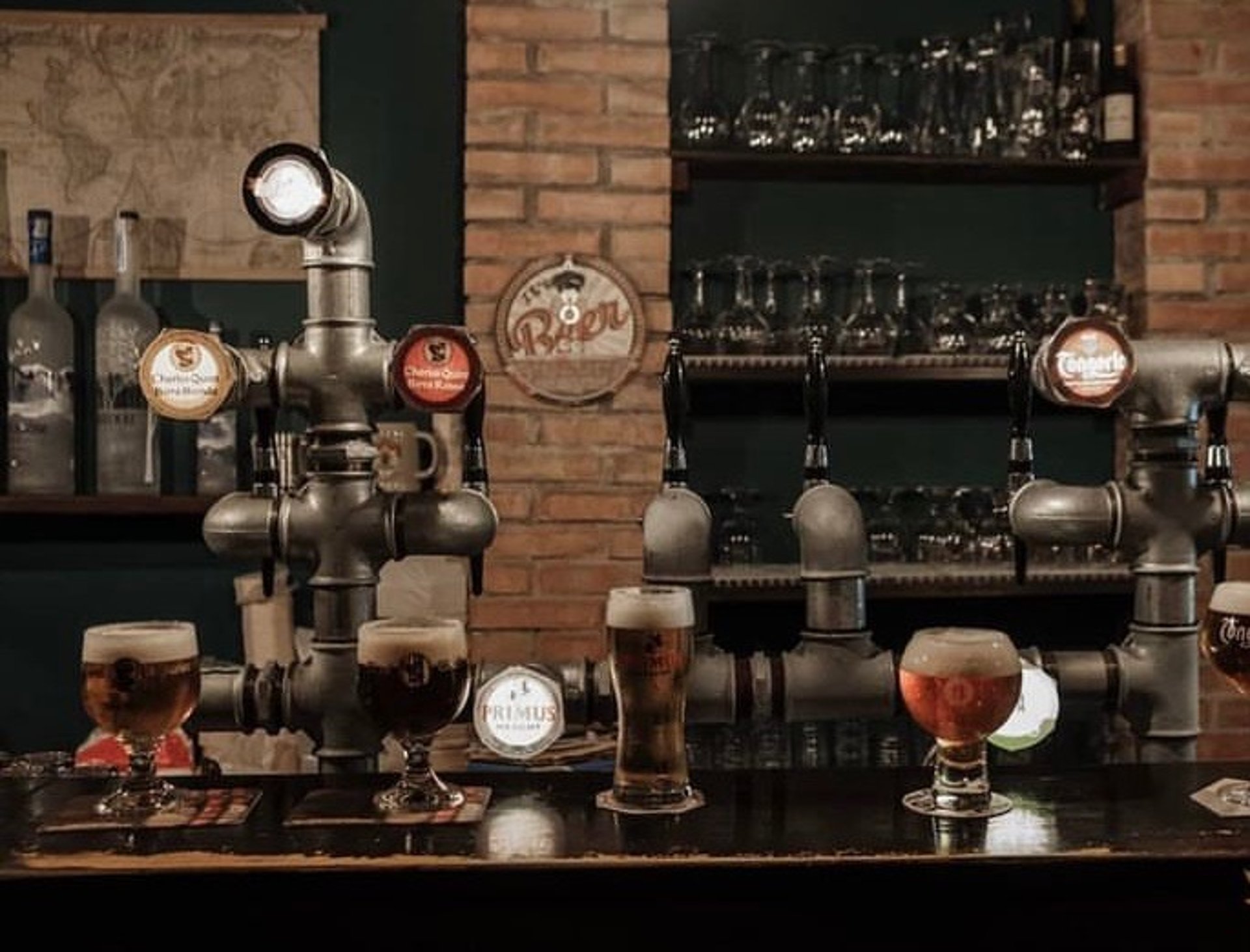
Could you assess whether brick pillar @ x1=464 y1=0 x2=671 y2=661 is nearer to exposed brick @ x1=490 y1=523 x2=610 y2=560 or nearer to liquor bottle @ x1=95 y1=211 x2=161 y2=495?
exposed brick @ x1=490 y1=523 x2=610 y2=560

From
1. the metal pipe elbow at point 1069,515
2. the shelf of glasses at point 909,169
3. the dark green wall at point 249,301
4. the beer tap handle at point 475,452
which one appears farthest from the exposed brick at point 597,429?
the metal pipe elbow at point 1069,515

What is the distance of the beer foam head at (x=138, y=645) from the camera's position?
133 cm

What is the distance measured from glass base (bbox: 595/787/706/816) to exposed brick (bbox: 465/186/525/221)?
2.04 metres

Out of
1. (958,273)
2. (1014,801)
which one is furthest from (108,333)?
(1014,801)

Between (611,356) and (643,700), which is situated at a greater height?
(611,356)

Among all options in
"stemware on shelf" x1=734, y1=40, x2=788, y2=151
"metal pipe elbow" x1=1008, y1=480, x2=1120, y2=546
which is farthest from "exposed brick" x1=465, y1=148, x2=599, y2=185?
"metal pipe elbow" x1=1008, y1=480, x2=1120, y2=546

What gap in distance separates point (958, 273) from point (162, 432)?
1.94 meters

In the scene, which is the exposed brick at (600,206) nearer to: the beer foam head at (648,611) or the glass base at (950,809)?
the beer foam head at (648,611)

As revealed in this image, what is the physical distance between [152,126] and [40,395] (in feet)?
2.17

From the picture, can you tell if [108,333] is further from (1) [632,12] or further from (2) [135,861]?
(2) [135,861]

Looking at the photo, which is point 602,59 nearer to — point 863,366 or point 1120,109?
point 863,366

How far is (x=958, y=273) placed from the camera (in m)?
3.63

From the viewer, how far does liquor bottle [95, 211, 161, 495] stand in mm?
3205


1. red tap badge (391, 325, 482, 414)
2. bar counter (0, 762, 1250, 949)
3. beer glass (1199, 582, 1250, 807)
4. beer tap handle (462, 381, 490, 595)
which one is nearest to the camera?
bar counter (0, 762, 1250, 949)
